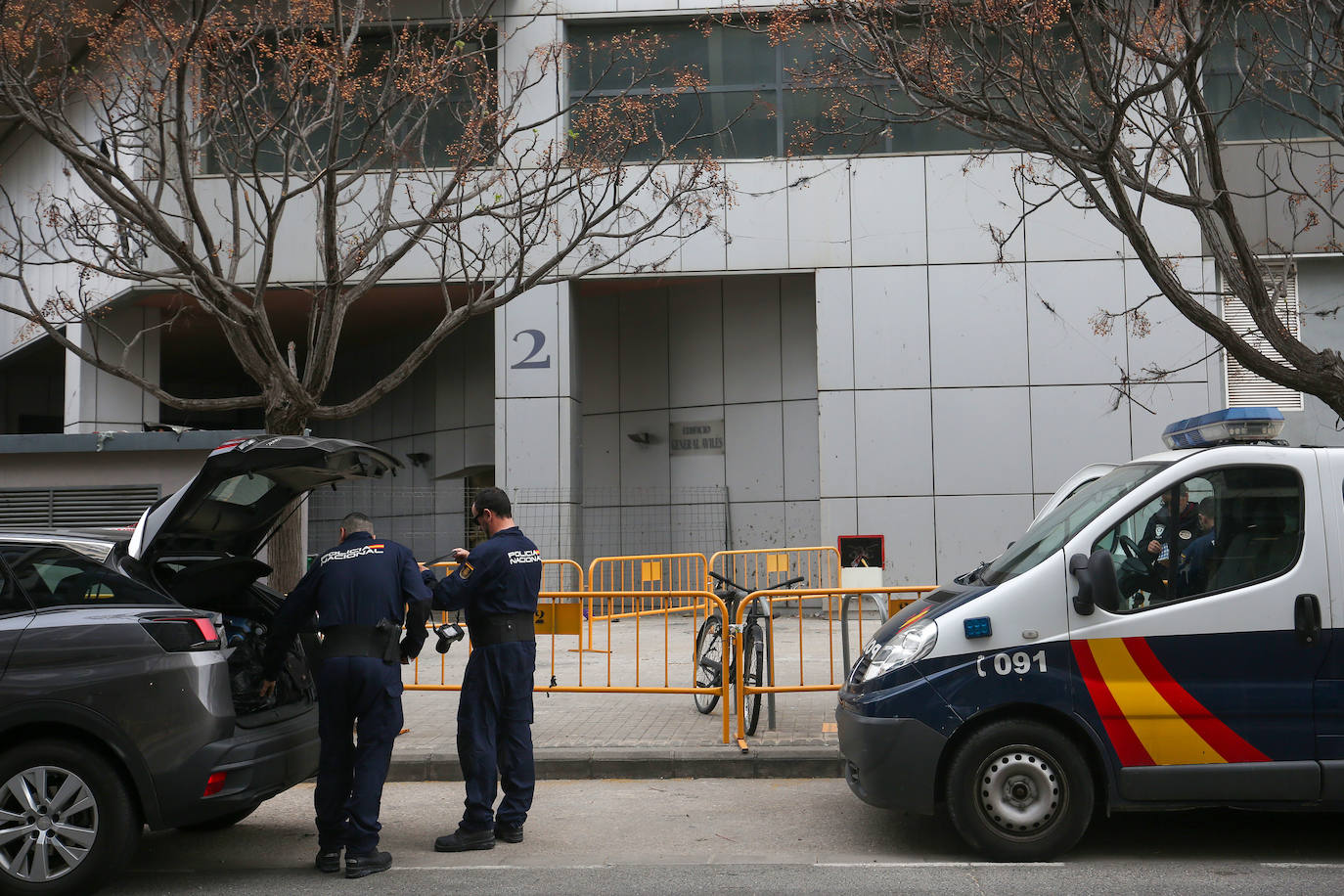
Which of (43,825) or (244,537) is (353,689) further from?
(244,537)

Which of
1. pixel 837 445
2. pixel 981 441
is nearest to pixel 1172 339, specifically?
pixel 981 441

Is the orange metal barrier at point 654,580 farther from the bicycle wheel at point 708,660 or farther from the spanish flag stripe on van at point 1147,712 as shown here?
the spanish flag stripe on van at point 1147,712

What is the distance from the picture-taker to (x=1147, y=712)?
5.68 metres

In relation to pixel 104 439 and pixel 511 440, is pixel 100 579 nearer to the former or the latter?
pixel 104 439

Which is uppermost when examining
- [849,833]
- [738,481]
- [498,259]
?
[498,259]

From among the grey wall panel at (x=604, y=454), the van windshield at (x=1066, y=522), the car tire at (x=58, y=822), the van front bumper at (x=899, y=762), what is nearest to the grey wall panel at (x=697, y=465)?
the grey wall panel at (x=604, y=454)

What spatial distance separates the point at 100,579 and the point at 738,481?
14.7 m

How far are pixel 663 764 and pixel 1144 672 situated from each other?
3.60m

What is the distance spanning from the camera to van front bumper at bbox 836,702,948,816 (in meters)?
5.79

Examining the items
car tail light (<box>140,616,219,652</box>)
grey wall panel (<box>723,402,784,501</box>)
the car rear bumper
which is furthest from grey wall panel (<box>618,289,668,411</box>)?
car tail light (<box>140,616,219,652</box>)

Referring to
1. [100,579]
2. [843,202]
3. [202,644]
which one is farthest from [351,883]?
[843,202]

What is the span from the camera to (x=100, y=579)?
5566mm

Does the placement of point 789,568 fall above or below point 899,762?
above

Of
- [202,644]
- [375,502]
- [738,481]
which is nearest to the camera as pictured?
[202,644]
